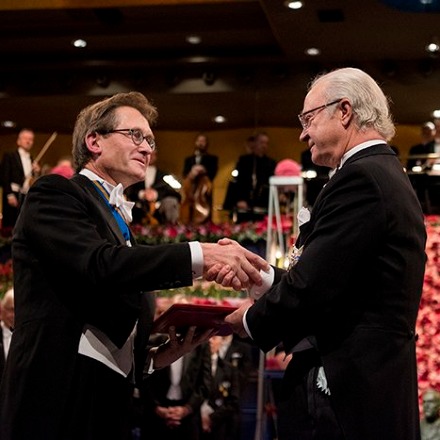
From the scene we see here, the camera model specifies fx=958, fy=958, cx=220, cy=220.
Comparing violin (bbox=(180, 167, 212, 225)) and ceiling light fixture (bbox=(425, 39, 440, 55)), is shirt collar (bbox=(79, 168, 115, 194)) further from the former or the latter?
violin (bbox=(180, 167, 212, 225))

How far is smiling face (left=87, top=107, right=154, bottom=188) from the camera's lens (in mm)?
3254

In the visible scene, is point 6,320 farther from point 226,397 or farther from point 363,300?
point 363,300

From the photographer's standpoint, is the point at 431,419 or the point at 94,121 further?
the point at 431,419

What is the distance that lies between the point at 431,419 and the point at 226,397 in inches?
75.2

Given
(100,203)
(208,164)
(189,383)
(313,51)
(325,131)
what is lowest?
(189,383)

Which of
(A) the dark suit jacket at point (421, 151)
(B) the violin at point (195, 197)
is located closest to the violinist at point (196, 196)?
(B) the violin at point (195, 197)

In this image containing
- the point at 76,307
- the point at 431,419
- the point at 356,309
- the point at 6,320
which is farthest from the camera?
the point at 6,320

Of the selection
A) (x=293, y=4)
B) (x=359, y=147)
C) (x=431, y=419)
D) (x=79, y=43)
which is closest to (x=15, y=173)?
(x=79, y=43)

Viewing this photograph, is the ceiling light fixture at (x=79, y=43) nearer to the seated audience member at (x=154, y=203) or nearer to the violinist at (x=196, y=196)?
the violinist at (x=196, y=196)

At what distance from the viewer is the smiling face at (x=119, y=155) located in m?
3.25

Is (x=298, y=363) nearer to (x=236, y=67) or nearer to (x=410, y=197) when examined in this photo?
(x=410, y=197)

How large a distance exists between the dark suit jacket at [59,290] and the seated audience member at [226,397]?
477 cm

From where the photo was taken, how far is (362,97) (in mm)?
2959

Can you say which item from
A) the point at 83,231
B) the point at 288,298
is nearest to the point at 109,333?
the point at 83,231
